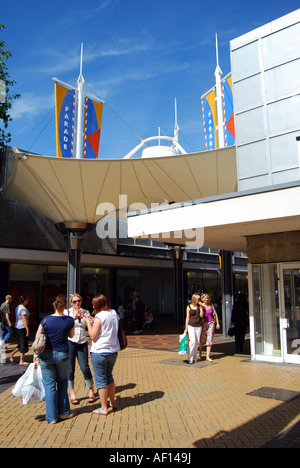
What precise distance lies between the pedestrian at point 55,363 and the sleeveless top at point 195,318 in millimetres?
4541

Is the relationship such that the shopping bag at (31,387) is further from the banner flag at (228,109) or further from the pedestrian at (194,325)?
the banner flag at (228,109)

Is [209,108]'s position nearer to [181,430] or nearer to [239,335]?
[239,335]

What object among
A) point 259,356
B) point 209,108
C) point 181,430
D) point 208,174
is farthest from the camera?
point 209,108

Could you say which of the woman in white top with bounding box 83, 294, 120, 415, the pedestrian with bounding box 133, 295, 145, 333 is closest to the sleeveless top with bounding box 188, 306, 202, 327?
the woman in white top with bounding box 83, 294, 120, 415

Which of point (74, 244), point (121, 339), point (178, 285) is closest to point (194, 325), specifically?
point (121, 339)

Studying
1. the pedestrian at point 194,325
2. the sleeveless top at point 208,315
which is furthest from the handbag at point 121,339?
the sleeveless top at point 208,315

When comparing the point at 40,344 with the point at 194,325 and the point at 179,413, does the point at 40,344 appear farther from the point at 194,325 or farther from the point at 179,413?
the point at 194,325

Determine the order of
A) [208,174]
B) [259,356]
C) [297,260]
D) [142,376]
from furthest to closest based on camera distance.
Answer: [208,174] → [259,356] → [297,260] → [142,376]

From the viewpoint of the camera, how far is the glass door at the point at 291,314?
9125 millimetres

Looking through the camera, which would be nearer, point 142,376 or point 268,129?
point 142,376

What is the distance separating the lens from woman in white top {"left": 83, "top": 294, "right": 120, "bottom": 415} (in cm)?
536

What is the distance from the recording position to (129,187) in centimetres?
1572

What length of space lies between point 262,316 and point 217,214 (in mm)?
3042

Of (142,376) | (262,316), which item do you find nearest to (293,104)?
(262,316)
